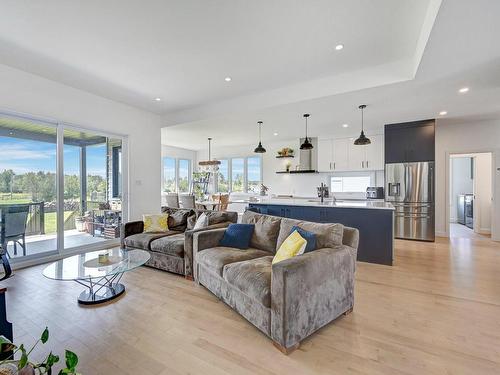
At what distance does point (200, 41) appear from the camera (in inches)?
117

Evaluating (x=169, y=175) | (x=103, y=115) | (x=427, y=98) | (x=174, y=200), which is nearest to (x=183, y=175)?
(x=169, y=175)

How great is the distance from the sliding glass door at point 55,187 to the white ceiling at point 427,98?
74.8 inches

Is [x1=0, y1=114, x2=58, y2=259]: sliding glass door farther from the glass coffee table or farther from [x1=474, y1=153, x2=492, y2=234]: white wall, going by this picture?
[x1=474, y1=153, x2=492, y2=234]: white wall

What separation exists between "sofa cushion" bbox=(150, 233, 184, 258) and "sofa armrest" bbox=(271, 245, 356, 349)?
1.80 metres

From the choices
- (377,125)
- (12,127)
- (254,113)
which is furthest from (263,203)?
(12,127)

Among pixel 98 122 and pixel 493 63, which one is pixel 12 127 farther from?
pixel 493 63

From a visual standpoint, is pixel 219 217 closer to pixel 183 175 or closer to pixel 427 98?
pixel 427 98

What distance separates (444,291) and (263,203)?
2971 millimetres

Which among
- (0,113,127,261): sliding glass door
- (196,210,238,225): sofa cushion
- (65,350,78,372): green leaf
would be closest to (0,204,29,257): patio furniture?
(0,113,127,261): sliding glass door

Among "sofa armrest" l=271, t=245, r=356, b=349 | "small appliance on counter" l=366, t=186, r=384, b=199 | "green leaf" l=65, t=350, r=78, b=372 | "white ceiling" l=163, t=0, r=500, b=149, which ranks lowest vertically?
"sofa armrest" l=271, t=245, r=356, b=349

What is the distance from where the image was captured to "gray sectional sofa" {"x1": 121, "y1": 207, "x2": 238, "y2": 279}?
3238 millimetres

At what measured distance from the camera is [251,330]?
2.12 meters

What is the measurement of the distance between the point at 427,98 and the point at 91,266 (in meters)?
5.28

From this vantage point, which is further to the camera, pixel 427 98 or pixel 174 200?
pixel 174 200
